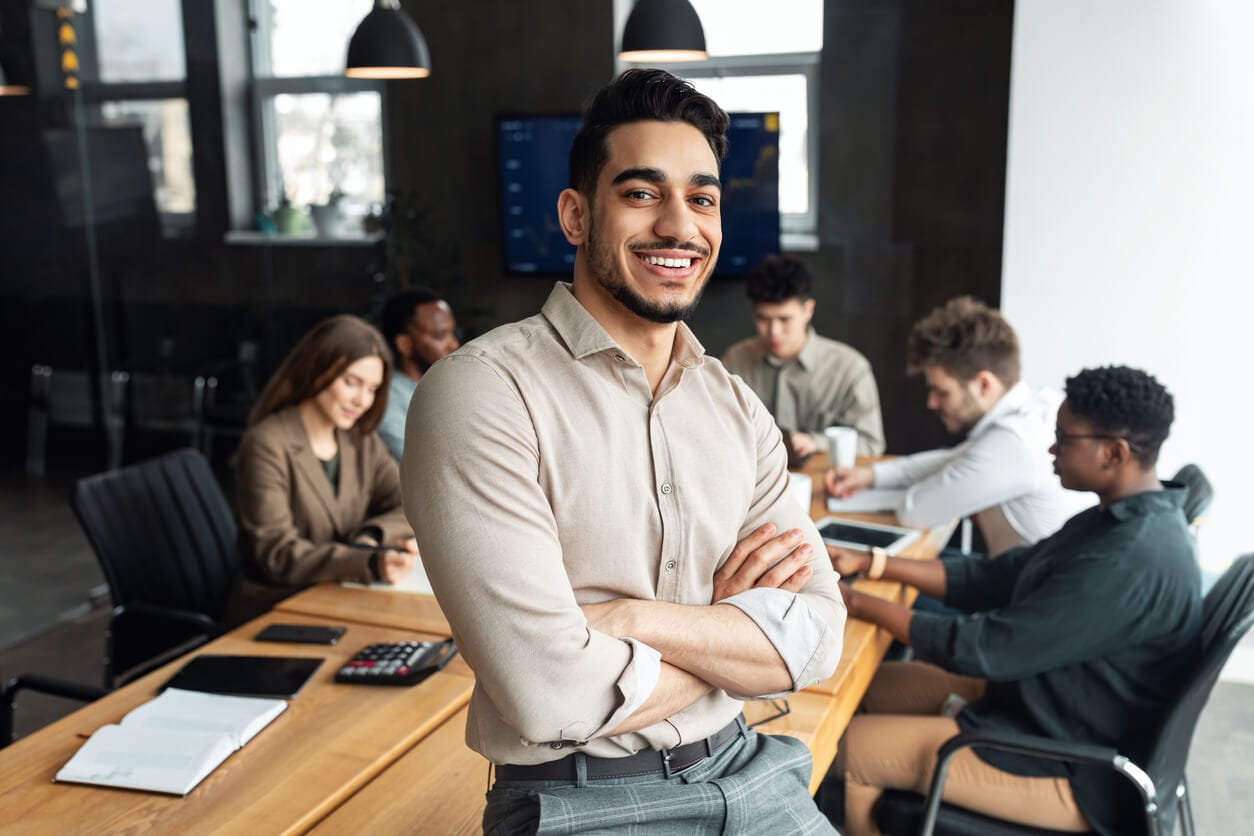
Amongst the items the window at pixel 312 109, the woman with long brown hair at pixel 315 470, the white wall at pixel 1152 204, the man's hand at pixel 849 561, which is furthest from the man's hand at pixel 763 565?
the window at pixel 312 109

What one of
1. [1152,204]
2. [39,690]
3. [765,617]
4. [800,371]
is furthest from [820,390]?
[765,617]

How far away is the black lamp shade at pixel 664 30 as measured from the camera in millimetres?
3309

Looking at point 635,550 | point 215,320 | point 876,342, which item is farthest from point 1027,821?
point 215,320

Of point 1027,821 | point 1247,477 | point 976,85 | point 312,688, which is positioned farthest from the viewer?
point 976,85

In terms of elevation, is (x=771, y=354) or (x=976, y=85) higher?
(x=976, y=85)

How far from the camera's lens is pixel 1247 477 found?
4.01m

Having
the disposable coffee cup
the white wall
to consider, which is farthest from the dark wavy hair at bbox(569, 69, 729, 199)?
the white wall

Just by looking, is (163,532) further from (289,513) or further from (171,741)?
(171,741)

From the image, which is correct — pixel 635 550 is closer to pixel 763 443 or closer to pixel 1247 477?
pixel 763 443

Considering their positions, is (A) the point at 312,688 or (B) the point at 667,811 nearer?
(B) the point at 667,811

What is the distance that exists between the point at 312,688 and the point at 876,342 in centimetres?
358

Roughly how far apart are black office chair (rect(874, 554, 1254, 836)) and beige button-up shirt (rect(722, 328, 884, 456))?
1.96 m

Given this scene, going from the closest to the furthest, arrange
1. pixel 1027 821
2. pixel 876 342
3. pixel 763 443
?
pixel 763 443, pixel 1027 821, pixel 876 342

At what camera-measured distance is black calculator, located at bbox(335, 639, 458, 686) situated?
1.97 meters
